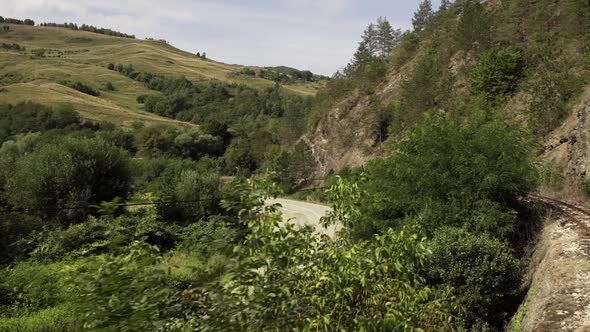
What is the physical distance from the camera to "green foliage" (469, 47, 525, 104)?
132 ft

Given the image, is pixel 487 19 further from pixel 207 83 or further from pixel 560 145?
pixel 207 83

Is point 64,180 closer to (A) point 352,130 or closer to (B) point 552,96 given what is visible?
(B) point 552,96

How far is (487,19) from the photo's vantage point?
47812mm

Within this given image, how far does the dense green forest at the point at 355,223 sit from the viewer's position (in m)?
3.60

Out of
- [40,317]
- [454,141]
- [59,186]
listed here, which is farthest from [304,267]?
[59,186]

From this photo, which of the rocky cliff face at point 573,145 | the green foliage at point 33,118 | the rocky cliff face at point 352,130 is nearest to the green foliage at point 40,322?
the rocky cliff face at point 573,145

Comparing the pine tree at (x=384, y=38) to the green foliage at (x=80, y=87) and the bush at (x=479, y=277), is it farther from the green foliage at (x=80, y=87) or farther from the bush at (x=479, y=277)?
the green foliage at (x=80, y=87)

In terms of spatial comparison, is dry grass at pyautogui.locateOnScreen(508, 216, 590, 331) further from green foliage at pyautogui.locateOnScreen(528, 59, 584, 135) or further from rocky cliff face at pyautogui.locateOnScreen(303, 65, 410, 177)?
rocky cliff face at pyautogui.locateOnScreen(303, 65, 410, 177)

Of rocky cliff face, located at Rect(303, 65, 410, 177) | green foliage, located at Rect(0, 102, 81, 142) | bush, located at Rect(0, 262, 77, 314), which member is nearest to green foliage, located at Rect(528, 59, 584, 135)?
rocky cliff face, located at Rect(303, 65, 410, 177)

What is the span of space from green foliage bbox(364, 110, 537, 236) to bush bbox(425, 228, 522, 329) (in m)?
2.96

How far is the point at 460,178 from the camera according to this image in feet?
60.1

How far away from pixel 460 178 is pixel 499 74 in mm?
26407

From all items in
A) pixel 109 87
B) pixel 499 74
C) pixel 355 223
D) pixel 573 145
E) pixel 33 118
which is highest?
pixel 499 74

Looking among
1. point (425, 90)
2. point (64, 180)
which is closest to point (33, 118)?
point (64, 180)
